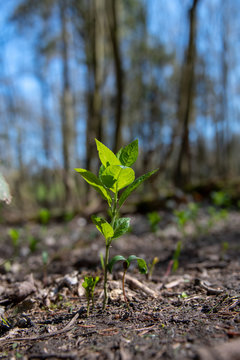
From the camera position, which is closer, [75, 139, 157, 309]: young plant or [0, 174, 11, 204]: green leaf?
[75, 139, 157, 309]: young plant

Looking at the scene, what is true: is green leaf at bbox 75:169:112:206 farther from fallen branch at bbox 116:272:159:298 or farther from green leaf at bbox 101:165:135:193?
fallen branch at bbox 116:272:159:298

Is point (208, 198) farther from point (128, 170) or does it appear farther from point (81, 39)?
point (81, 39)

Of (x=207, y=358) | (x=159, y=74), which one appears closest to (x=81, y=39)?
(x=159, y=74)

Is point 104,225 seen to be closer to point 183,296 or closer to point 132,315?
point 132,315

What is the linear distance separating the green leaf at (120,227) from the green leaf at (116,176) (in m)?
0.18

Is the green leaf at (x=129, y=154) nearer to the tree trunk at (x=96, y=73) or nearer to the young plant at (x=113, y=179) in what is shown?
the young plant at (x=113, y=179)

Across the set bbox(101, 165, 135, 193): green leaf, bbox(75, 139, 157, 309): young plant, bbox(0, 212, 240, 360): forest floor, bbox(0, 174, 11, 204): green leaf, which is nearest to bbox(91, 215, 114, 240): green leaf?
bbox(75, 139, 157, 309): young plant

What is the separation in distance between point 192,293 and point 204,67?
21.2 metres

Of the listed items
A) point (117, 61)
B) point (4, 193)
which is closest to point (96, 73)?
point (117, 61)

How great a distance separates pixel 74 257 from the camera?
9.29 ft

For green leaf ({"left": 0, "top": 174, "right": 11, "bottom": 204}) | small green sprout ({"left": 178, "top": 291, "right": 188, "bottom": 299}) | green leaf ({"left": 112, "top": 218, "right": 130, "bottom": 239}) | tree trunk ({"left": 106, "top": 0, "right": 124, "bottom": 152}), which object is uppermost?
tree trunk ({"left": 106, "top": 0, "right": 124, "bottom": 152})

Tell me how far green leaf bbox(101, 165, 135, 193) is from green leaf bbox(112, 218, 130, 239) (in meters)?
0.18

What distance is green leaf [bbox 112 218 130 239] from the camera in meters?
1.16

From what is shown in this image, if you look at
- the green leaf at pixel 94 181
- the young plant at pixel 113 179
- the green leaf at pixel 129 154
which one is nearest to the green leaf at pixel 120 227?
the young plant at pixel 113 179
